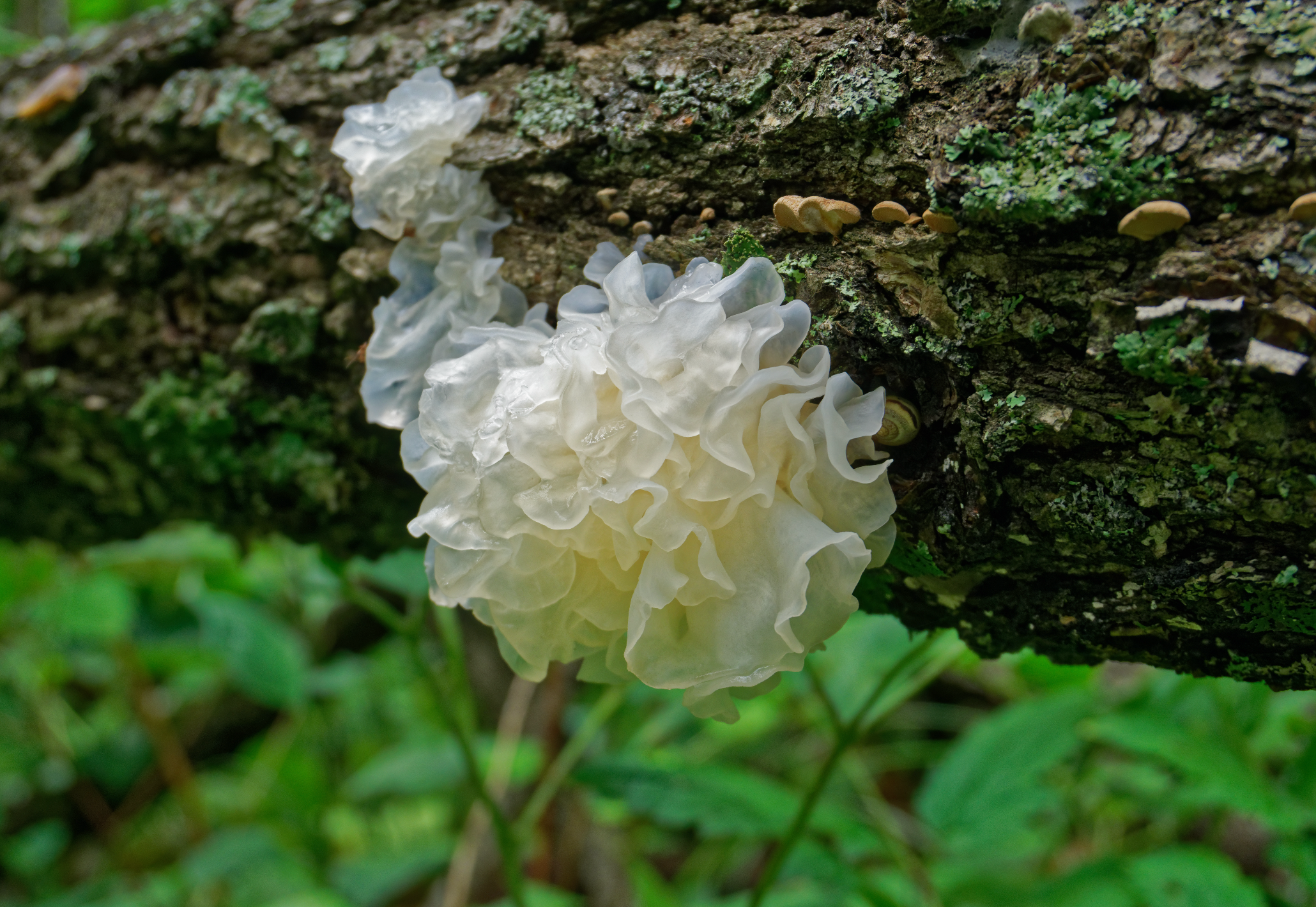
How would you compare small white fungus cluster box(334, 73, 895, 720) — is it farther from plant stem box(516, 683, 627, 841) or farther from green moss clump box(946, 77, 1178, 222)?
plant stem box(516, 683, 627, 841)

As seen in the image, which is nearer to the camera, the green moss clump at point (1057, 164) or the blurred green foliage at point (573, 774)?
the green moss clump at point (1057, 164)

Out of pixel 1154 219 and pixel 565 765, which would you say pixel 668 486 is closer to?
pixel 1154 219

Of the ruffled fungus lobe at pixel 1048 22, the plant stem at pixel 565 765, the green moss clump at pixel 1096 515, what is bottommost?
the plant stem at pixel 565 765

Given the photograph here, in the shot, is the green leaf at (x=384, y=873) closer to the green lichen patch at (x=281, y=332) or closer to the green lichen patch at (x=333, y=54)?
the green lichen patch at (x=281, y=332)

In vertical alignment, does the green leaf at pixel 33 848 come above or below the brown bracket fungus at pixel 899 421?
below

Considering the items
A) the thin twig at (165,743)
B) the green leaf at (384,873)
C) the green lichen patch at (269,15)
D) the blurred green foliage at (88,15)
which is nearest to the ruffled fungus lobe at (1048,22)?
the green lichen patch at (269,15)

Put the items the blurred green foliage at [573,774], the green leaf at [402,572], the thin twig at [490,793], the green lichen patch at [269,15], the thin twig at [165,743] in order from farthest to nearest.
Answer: the thin twig at [165,743] → the thin twig at [490,793] → the green leaf at [402,572] → the blurred green foliage at [573,774] → the green lichen patch at [269,15]

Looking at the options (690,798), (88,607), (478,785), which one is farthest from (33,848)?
(690,798)
